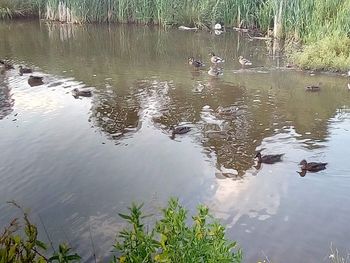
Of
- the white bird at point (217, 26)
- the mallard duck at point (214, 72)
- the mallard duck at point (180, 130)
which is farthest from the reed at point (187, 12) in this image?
the mallard duck at point (180, 130)

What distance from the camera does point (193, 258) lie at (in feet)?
8.40

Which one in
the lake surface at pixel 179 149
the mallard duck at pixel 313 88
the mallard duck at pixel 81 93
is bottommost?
the lake surface at pixel 179 149

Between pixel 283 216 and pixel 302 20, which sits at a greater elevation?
pixel 302 20

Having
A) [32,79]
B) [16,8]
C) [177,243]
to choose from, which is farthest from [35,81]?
[16,8]

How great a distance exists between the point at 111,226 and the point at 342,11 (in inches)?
444

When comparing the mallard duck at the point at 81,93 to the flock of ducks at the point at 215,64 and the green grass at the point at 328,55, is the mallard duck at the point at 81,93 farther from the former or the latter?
the green grass at the point at 328,55

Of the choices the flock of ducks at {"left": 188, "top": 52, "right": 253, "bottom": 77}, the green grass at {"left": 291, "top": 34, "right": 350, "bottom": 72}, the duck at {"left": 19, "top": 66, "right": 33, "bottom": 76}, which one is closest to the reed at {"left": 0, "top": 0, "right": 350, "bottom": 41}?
the green grass at {"left": 291, "top": 34, "right": 350, "bottom": 72}

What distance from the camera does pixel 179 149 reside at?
27.8 ft

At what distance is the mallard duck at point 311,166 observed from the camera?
7.48 metres

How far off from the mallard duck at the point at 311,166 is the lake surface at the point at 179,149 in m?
0.11

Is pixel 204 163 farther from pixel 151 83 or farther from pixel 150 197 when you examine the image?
pixel 151 83

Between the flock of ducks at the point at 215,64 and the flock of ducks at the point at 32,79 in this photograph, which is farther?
the flock of ducks at the point at 215,64

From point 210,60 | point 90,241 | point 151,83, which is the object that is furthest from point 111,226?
point 210,60

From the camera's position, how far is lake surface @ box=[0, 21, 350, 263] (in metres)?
6.09
